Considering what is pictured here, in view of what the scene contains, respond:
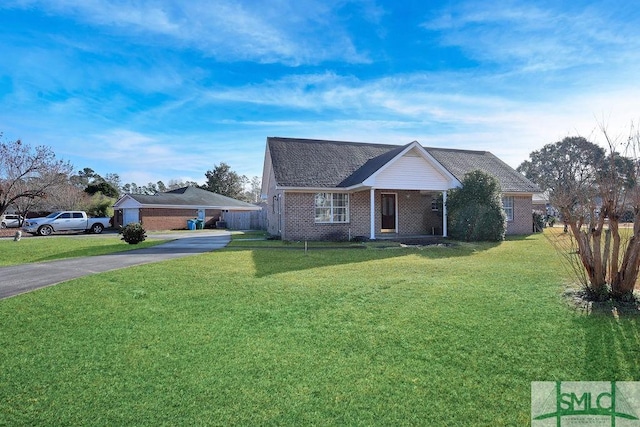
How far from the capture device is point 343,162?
2142 centimetres

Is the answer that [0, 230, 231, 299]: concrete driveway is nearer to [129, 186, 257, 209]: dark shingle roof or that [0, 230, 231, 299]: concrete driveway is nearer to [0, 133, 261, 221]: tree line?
[0, 133, 261, 221]: tree line

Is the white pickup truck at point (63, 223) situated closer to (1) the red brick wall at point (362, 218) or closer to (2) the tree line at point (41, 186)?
(2) the tree line at point (41, 186)

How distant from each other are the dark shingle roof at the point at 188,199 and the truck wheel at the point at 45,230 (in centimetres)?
685

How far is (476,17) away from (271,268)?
972 centimetres

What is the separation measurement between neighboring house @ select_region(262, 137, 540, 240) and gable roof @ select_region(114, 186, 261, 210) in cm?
1517

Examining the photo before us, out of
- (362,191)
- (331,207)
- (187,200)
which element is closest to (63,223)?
(187,200)

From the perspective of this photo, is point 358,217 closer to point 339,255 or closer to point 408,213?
point 408,213

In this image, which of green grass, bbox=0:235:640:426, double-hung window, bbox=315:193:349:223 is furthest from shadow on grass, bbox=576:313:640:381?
double-hung window, bbox=315:193:349:223

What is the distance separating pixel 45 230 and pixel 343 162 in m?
23.2

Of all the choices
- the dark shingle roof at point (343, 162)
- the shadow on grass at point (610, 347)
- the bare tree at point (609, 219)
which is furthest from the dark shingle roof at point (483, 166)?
the shadow on grass at point (610, 347)

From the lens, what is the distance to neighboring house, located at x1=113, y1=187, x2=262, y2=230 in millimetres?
32281

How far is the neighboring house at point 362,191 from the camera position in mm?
18188

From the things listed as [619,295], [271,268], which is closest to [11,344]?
[271,268]

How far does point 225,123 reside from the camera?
20875mm
